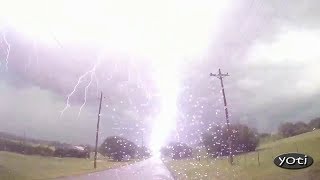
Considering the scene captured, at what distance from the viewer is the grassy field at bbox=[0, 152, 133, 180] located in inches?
256

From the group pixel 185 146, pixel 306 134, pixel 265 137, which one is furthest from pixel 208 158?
pixel 306 134

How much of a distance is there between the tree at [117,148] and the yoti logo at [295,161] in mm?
2175

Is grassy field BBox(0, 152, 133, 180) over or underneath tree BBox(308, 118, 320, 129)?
underneath

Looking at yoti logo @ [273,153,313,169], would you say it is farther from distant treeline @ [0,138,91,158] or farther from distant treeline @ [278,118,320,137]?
distant treeline @ [0,138,91,158]

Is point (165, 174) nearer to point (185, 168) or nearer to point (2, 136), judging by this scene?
point (185, 168)

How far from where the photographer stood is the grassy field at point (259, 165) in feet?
18.1

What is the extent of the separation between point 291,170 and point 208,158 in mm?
1270

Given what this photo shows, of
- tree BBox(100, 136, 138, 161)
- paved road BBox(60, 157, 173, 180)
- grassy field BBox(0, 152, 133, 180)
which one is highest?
tree BBox(100, 136, 138, 161)

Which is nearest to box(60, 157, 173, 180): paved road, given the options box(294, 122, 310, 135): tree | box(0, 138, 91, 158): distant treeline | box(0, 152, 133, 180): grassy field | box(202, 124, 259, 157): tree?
box(0, 152, 133, 180): grassy field

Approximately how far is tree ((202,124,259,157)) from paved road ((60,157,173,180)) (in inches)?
30.2

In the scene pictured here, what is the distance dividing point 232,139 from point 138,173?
1509 mm

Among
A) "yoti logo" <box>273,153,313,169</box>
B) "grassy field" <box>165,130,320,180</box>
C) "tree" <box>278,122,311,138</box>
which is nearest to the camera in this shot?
"yoti logo" <box>273,153,313,169</box>

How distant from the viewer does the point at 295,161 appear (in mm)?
5383

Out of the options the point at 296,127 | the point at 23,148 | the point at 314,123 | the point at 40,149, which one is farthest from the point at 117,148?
the point at 314,123
